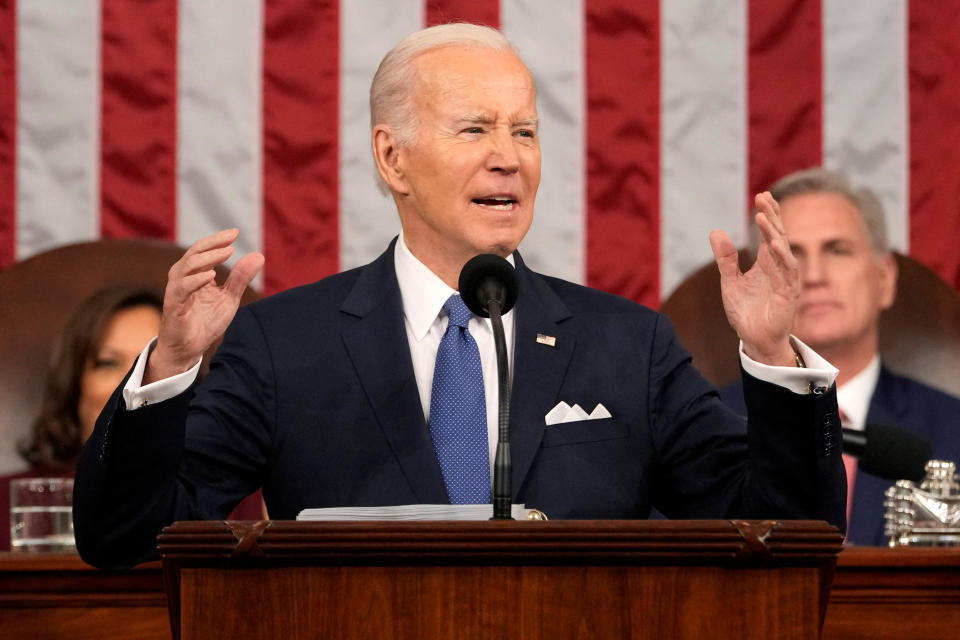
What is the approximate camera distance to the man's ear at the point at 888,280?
3943 millimetres

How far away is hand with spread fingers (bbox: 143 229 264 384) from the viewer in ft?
6.28

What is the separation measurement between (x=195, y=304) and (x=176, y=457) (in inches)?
9.6

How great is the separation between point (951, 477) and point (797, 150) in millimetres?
1345

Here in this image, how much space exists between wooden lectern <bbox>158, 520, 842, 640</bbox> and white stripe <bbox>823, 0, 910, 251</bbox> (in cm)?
267

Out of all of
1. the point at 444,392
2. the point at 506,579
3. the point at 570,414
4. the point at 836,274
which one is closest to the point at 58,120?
the point at 444,392

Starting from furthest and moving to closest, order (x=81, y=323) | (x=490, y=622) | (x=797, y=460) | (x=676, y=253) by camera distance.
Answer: (x=676, y=253), (x=81, y=323), (x=797, y=460), (x=490, y=622)

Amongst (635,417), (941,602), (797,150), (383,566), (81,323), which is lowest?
(941,602)

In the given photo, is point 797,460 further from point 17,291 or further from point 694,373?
point 17,291

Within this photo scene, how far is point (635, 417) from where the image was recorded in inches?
98.3

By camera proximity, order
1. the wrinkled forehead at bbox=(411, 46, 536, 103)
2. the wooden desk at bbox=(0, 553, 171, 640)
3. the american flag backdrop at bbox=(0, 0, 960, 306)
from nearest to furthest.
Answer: the wooden desk at bbox=(0, 553, 171, 640), the wrinkled forehead at bbox=(411, 46, 536, 103), the american flag backdrop at bbox=(0, 0, 960, 306)

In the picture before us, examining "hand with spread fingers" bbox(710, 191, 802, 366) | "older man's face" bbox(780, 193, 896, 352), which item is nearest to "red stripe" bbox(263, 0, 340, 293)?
"older man's face" bbox(780, 193, 896, 352)

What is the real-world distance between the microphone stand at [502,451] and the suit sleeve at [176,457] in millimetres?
483

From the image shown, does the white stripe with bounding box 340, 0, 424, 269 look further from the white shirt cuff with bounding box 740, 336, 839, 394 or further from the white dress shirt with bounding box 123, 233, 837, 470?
the white shirt cuff with bounding box 740, 336, 839, 394

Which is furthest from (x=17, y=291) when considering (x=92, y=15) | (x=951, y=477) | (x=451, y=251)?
(x=951, y=477)
